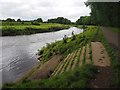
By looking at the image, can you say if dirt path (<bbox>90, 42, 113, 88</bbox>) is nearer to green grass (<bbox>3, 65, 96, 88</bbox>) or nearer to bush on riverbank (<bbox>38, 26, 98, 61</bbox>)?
green grass (<bbox>3, 65, 96, 88</bbox>)

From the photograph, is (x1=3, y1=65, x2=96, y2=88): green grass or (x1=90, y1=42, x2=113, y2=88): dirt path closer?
(x1=3, y1=65, x2=96, y2=88): green grass

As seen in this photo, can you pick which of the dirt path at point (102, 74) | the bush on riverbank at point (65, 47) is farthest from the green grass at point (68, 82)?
the bush on riverbank at point (65, 47)

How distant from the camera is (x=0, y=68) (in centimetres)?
3678

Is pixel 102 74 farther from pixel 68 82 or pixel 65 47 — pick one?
pixel 65 47

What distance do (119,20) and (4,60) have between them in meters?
20.1

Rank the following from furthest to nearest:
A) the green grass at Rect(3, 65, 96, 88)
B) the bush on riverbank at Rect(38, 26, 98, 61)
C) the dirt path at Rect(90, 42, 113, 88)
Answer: the bush on riverbank at Rect(38, 26, 98, 61) → the dirt path at Rect(90, 42, 113, 88) → the green grass at Rect(3, 65, 96, 88)

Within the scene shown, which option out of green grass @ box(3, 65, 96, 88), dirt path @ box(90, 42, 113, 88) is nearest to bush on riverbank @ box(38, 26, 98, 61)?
dirt path @ box(90, 42, 113, 88)

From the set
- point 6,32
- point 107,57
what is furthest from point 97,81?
point 6,32

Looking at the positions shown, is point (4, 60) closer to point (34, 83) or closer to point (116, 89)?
point (34, 83)

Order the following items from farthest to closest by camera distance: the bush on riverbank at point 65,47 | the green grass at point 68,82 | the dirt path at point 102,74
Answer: the bush on riverbank at point 65,47 → the dirt path at point 102,74 → the green grass at point 68,82

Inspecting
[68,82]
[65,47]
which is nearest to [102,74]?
[68,82]

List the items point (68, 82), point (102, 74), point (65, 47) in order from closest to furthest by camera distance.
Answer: point (68, 82) < point (102, 74) < point (65, 47)

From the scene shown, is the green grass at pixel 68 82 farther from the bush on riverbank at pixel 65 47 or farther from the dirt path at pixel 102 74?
the bush on riverbank at pixel 65 47

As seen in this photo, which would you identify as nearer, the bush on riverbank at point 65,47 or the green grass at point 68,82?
the green grass at point 68,82
